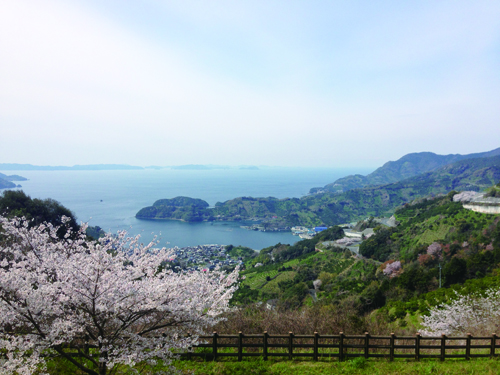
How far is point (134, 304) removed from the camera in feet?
15.0

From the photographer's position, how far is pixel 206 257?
2234 inches

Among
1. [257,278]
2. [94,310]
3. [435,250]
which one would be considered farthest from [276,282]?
[94,310]

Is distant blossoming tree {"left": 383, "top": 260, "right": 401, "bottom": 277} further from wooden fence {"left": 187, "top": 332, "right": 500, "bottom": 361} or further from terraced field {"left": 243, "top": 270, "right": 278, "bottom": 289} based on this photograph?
wooden fence {"left": 187, "top": 332, "right": 500, "bottom": 361}

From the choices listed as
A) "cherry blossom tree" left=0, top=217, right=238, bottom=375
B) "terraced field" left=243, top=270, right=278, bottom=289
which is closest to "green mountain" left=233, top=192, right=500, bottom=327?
"terraced field" left=243, top=270, right=278, bottom=289

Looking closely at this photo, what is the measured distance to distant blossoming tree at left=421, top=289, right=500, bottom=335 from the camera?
10311mm

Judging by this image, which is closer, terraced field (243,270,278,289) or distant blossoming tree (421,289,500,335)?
distant blossoming tree (421,289,500,335)

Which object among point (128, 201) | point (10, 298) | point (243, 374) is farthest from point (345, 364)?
point (128, 201)

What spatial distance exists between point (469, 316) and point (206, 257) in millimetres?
50191

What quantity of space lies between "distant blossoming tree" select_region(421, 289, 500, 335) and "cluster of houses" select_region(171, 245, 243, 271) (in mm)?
41303

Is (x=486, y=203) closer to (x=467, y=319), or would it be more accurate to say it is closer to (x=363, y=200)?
(x=467, y=319)

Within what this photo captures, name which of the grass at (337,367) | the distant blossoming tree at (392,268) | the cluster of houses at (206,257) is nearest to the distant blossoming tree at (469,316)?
the grass at (337,367)

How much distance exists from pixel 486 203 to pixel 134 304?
49567mm

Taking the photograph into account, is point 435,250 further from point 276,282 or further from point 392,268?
point 276,282

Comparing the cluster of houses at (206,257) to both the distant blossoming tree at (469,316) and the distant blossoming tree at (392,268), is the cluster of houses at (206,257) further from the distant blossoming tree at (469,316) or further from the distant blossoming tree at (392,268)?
the distant blossoming tree at (469,316)
